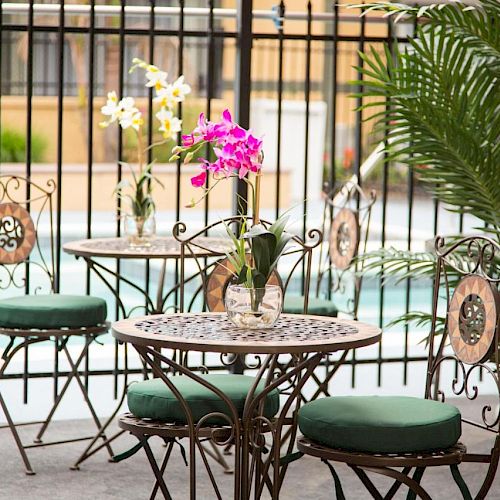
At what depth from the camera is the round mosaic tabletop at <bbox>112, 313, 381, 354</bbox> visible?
302cm

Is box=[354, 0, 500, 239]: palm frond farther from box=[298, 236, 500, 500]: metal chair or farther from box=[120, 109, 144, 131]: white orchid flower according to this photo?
box=[298, 236, 500, 500]: metal chair

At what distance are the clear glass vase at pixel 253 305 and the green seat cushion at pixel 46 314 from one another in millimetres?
1279

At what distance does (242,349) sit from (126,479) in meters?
1.53

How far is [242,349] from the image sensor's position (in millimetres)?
3004

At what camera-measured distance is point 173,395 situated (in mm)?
3352

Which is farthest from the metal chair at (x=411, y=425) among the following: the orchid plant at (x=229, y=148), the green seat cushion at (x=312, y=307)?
the green seat cushion at (x=312, y=307)

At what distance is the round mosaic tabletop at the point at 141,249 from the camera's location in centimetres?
446

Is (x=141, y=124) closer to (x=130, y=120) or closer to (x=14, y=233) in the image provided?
(x=130, y=120)

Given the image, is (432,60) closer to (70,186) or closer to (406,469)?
(406,469)

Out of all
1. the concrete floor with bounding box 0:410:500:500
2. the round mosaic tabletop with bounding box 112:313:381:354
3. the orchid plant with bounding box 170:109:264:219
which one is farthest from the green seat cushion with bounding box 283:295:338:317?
the orchid plant with bounding box 170:109:264:219

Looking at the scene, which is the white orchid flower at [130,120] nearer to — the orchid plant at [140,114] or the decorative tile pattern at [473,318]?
the orchid plant at [140,114]

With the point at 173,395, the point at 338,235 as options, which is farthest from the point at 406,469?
the point at 338,235

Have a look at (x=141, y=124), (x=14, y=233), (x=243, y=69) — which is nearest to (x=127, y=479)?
(x=14, y=233)

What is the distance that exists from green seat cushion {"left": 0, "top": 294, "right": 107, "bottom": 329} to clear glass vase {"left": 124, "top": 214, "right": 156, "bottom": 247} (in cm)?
41
